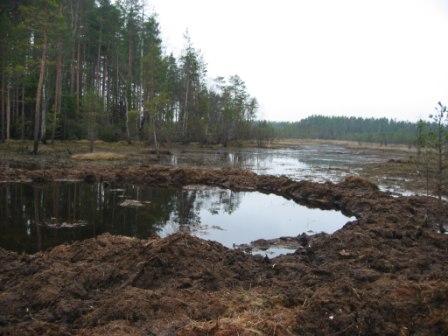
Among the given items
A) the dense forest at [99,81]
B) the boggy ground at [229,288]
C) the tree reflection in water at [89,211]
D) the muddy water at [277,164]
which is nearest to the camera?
the boggy ground at [229,288]

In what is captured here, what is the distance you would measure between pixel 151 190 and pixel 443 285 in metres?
14.6

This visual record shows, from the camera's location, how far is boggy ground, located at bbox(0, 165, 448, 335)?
5.27m

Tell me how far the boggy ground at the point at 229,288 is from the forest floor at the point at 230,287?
0.02 meters

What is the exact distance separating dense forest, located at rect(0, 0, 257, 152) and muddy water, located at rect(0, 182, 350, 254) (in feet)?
44.1

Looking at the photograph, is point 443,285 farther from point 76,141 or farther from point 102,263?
point 76,141

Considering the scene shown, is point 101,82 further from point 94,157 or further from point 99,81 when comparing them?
point 94,157

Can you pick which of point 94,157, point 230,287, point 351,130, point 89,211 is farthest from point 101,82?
point 351,130

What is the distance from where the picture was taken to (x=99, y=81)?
5338 centimetres

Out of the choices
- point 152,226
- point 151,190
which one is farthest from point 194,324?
point 151,190

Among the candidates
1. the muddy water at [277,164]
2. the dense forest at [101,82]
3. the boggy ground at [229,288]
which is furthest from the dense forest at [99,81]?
the boggy ground at [229,288]

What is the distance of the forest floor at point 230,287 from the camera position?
5273mm

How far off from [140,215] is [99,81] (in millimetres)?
43435

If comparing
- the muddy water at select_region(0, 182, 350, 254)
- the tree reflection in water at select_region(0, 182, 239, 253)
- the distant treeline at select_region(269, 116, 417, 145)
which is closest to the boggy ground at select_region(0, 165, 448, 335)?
the muddy water at select_region(0, 182, 350, 254)

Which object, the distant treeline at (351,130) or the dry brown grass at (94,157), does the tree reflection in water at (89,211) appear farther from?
the distant treeline at (351,130)
